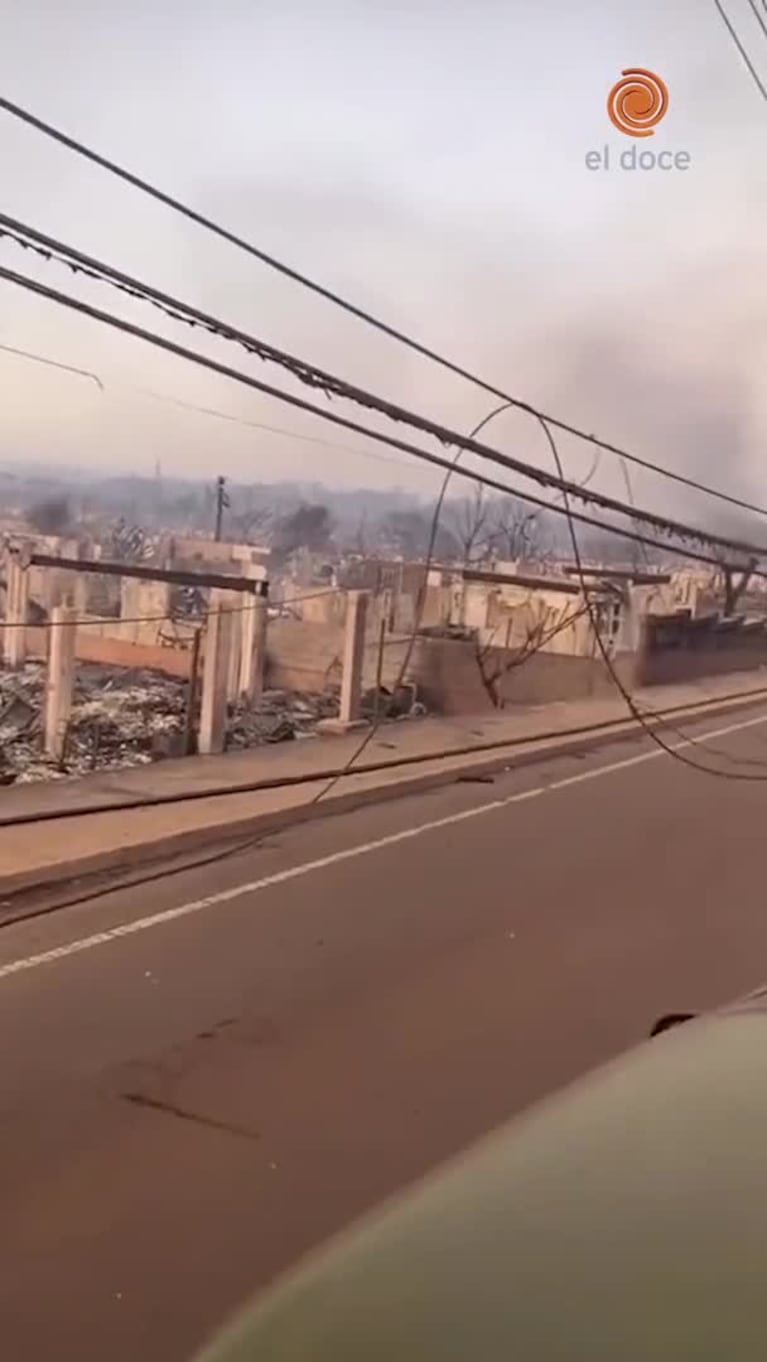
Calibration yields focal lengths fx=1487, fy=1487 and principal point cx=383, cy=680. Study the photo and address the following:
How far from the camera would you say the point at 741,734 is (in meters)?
17.8

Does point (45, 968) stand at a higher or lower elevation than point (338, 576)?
lower

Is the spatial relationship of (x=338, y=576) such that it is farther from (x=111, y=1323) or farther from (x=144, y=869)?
(x=111, y=1323)

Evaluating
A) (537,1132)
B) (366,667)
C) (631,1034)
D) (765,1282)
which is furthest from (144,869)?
(366,667)

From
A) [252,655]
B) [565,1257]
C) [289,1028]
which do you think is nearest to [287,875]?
[289,1028]

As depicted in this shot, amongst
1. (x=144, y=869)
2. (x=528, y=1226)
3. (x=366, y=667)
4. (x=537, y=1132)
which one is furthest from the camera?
(x=366, y=667)

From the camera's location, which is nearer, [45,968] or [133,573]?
[45,968]

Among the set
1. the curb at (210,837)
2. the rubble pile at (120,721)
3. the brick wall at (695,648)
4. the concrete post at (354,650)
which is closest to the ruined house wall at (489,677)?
the brick wall at (695,648)

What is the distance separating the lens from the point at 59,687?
47.2 feet

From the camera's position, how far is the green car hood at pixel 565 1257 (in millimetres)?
1651

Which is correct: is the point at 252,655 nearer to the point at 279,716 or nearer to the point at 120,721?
the point at 279,716

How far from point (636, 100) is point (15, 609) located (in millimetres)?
10056

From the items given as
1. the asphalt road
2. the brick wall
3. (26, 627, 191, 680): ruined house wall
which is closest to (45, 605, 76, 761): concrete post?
the asphalt road

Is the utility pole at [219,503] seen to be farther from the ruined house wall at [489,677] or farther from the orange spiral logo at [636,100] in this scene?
the orange spiral logo at [636,100]

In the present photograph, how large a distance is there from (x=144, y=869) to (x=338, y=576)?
16.1 m
